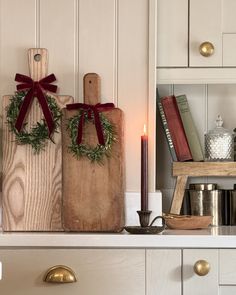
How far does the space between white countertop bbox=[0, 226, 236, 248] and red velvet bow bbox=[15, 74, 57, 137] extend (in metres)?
0.35

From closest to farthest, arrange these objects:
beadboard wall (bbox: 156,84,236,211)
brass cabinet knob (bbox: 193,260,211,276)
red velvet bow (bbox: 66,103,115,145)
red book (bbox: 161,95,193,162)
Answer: brass cabinet knob (bbox: 193,260,211,276) < red velvet bow (bbox: 66,103,115,145) < red book (bbox: 161,95,193,162) < beadboard wall (bbox: 156,84,236,211)

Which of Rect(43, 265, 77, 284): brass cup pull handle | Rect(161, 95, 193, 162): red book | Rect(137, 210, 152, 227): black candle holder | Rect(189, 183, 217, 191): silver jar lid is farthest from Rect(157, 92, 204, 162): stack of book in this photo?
Rect(43, 265, 77, 284): brass cup pull handle

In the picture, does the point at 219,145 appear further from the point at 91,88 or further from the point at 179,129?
the point at 91,88

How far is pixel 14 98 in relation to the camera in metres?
1.96

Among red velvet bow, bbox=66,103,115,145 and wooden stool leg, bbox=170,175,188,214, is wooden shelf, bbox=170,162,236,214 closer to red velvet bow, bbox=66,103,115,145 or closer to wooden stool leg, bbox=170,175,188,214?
wooden stool leg, bbox=170,175,188,214

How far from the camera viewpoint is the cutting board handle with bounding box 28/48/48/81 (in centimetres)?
197

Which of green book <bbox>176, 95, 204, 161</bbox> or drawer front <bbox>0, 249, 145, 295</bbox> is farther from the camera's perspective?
green book <bbox>176, 95, 204, 161</bbox>

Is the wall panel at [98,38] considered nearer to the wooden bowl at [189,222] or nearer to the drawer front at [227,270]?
the wooden bowl at [189,222]

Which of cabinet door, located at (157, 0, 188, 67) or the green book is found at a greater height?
cabinet door, located at (157, 0, 188, 67)

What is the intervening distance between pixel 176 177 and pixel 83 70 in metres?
0.51

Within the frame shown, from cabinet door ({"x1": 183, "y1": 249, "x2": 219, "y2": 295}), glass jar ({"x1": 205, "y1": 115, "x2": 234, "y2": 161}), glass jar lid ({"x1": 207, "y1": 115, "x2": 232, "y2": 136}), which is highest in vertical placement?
glass jar lid ({"x1": 207, "y1": 115, "x2": 232, "y2": 136})

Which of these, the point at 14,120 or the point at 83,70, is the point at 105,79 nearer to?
the point at 83,70

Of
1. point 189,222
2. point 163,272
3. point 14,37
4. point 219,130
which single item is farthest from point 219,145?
point 14,37

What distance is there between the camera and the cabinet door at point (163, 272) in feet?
5.80
